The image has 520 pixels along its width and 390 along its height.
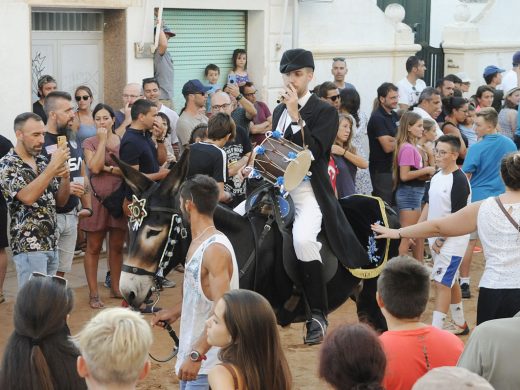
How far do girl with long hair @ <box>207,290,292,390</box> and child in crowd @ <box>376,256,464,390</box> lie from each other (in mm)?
525

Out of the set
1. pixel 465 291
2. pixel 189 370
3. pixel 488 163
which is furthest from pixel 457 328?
pixel 189 370

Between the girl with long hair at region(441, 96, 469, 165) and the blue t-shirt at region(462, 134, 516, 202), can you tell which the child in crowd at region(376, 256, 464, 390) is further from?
the girl with long hair at region(441, 96, 469, 165)

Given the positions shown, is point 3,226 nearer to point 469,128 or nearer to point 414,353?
point 414,353

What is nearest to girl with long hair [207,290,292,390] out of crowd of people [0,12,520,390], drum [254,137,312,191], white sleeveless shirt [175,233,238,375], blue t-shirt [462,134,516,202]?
crowd of people [0,12,520,390]

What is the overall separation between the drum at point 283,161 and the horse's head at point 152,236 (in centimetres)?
86

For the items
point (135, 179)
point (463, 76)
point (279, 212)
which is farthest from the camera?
point (463, 76)

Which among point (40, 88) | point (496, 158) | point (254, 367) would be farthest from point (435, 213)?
point (254, 367)

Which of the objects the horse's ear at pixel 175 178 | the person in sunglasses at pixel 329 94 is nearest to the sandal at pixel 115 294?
the person in sunglasses at pixel 329 94

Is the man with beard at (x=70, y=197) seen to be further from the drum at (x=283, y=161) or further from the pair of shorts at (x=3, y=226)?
the drum at (x=283, y=161)

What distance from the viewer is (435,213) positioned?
9.68m

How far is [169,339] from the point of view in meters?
9.51

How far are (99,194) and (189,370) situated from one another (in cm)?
509

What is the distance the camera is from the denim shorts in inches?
463

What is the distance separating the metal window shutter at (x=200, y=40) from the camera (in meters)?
14.4
